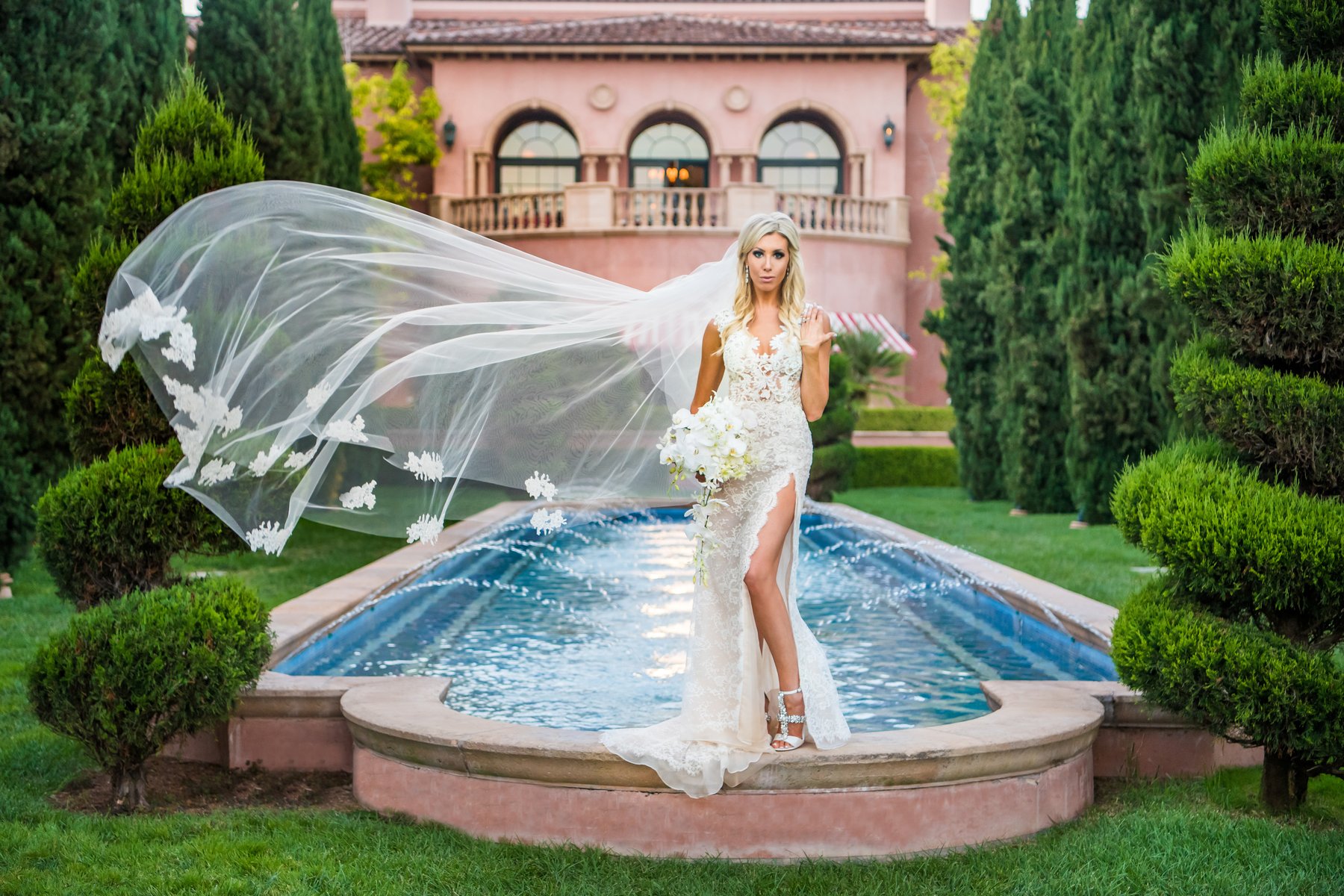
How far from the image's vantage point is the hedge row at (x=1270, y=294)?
4820 mm

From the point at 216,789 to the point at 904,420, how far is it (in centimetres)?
2172

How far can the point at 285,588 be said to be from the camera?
10523 mm

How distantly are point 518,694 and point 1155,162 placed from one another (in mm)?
9162

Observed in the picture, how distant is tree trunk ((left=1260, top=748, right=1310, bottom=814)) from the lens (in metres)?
4.96

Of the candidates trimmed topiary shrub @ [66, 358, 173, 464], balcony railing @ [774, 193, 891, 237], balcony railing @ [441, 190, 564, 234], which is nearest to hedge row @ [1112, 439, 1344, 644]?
trimmed topiary shrub @ [66, 358, 173, 464]

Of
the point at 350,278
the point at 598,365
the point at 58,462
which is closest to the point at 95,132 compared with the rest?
the point at 58,462

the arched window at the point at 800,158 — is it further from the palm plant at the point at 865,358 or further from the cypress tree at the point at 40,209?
the cypress tree at the point at 40,209

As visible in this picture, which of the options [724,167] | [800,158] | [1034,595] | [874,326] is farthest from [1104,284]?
[800,158]

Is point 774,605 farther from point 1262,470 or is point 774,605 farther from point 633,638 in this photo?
point 633,638

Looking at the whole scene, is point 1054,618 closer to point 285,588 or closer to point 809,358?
point 809,358

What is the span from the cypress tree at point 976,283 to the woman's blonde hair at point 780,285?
15024 millimetres

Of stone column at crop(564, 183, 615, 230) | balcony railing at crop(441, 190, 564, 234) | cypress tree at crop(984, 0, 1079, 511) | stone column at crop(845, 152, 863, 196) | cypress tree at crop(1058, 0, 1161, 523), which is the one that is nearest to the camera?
cypress tree at crop(1058, 0, 1161, 523)

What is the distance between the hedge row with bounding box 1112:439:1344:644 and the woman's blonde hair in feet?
5.25

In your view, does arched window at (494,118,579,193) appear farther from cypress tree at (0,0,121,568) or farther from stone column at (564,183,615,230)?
cypress tree at (0,0,121,568)
